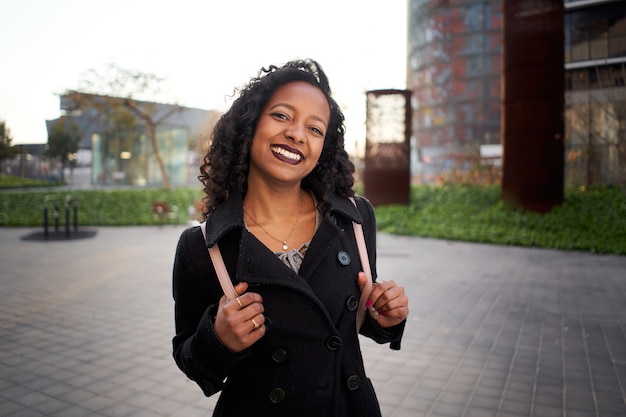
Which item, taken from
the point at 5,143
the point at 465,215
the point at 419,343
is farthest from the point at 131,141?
the point at 419,343

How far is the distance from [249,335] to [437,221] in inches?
613

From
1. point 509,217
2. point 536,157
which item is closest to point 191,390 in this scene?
point 509,217

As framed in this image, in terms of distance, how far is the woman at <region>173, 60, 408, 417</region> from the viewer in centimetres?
157

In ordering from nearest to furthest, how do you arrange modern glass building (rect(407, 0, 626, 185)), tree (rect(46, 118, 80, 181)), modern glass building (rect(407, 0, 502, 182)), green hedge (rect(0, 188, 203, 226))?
1. green hedge (rect(0, 188, 203, 226))
2. tree (rect(46, 118, 80, 181))
3. modern glass building (rect(407, 0, 626, 185))
4. modern glass building (rect(407, 0, 502, 182))

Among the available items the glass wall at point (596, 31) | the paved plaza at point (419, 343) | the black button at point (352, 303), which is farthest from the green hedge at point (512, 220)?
the glass wall at point (596, 31)

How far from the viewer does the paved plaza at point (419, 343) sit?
416cm

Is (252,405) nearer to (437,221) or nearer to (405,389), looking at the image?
(405,389)

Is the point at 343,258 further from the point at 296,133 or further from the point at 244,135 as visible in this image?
the point at 244,135

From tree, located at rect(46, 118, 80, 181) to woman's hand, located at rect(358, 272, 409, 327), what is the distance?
2331 cm

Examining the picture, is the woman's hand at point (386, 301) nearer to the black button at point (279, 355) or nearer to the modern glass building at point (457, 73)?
the black button at point (279, 355)

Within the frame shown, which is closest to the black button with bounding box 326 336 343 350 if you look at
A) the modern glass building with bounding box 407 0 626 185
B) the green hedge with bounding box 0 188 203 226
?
the green hedge with bounding box 0 188 203 226

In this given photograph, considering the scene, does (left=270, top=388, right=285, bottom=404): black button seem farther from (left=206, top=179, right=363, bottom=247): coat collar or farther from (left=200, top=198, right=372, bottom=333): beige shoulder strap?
(left=206, top=179, right=363, bottom=247): coat collar

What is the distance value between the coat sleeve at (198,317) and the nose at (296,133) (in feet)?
1.43

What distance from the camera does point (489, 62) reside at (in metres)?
67.7
